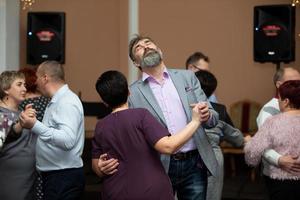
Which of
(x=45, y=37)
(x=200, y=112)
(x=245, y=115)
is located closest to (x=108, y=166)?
(x=200, y=112)

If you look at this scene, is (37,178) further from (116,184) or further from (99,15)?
(99,15)

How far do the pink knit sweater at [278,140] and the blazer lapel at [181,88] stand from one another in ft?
1.63

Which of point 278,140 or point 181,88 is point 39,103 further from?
point 278,140

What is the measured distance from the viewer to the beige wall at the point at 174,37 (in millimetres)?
8586

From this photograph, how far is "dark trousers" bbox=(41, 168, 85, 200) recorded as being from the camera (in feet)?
11.7

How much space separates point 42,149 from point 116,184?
0.97 meters

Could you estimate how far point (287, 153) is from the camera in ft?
10.9

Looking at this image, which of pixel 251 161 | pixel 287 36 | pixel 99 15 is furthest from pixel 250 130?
pixel 251 161

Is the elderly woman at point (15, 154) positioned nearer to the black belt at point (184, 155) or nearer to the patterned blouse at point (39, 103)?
the patterned blouse at point (39, 103)

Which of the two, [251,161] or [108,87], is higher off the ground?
[108,87]

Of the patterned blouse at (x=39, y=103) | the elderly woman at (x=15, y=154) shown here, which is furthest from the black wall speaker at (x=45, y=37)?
the elderly woman at (x=15, y=154)

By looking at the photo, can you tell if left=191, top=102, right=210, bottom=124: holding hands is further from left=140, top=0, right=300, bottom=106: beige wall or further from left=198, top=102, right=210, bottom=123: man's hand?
left=140, top=0, right=300, bottom=106: beige wall

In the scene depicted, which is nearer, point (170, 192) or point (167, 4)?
point (170, 192)

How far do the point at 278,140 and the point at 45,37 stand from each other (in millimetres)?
4479
